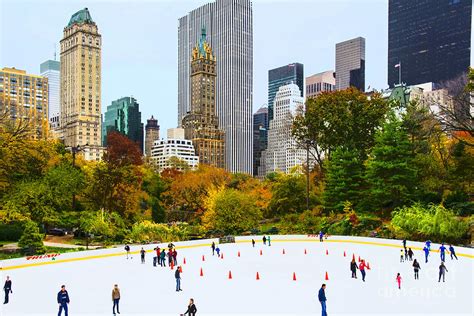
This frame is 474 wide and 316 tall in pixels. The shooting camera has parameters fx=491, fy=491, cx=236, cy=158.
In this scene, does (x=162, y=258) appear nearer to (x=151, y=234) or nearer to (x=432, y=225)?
(x=151, y=234)

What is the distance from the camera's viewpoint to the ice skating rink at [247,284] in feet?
62.7

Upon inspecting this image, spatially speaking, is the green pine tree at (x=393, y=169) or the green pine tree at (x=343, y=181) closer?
the green pine tree at (x=393, y=169)

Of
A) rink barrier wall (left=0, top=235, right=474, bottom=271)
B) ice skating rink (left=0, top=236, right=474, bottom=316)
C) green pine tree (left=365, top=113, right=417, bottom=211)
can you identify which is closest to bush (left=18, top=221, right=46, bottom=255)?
rink barrier wall (left=0, top=235, right=474, bottom=271)

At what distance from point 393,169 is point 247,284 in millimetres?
30794

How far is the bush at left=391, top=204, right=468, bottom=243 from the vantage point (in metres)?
37.6

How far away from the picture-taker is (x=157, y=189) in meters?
75.7

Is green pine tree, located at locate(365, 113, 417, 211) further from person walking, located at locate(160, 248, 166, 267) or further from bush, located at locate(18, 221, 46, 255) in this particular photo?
bush, located at locate(18, 221, 46, 255)

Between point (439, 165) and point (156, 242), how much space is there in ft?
102

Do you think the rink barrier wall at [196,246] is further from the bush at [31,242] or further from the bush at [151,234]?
the bush at [151,234]

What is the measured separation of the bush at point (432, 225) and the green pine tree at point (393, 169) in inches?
285

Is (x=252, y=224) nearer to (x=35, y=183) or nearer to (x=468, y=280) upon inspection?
(x=35, y=183)

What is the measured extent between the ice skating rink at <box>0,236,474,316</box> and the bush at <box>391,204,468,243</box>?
201cm

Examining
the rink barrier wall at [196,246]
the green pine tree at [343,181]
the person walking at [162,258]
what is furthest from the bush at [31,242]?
the green pine tree at [343,181]

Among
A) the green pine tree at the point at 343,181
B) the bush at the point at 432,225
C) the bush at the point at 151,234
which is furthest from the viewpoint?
the green pine tree at the point at 343,181
